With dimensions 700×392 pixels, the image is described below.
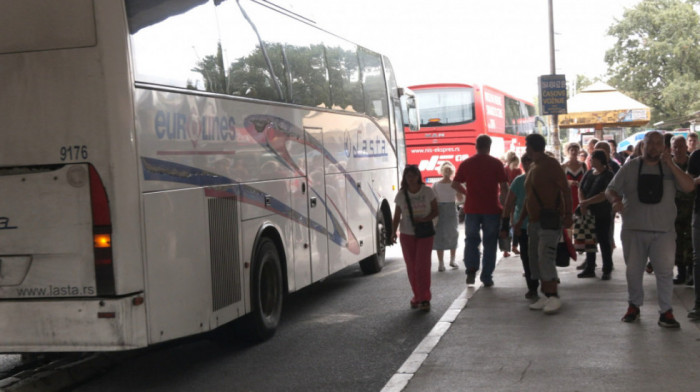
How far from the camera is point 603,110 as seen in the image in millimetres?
24984

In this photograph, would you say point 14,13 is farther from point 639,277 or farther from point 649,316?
point 649,316

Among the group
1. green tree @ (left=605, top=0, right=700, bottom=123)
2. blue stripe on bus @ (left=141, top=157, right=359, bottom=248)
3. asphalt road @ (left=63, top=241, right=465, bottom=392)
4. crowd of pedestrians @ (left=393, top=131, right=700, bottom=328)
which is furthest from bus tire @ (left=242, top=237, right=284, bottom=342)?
green tree @ (left=605, top=0, right=700, bottom=123)

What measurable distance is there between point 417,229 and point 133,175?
179 inches

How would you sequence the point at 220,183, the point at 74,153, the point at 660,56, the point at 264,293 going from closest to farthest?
the point at 74,153 < the point at 220,183 < the point at 264,293 < the point at 660,56

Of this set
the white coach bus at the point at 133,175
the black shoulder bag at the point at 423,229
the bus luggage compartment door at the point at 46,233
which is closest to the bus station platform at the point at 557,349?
the black shoulder bag at the point at 423,229

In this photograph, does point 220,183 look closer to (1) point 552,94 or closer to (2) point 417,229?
(2) point 417,229

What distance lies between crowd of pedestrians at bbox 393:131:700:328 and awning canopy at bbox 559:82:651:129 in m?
11.5

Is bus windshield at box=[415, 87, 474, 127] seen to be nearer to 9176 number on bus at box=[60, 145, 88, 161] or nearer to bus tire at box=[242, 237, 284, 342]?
bus tire at box=[242, 237, 284, 342]

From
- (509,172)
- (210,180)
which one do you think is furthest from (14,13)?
(509,172)

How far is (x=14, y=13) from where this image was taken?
6.44 metres

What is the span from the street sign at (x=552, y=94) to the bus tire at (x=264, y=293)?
40.9 feet

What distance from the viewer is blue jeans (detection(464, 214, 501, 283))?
11.4 metres

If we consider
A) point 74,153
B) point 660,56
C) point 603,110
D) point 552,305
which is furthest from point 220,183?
point 660,56

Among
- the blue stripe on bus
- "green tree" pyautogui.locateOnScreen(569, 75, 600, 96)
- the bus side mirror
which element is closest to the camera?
the blue stripe on bus
